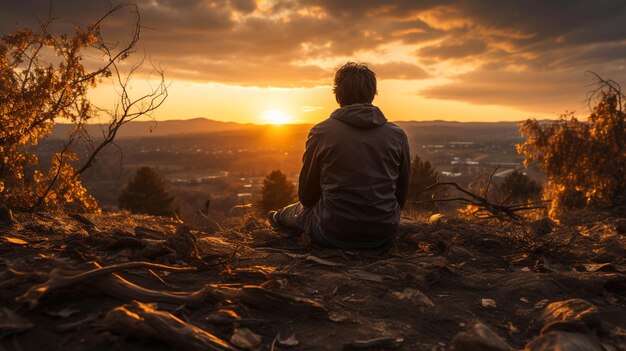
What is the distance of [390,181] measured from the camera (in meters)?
4.40

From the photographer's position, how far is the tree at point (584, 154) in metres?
10.4

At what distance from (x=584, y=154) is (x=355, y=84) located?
32.1 ft

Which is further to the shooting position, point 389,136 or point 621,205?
point 621,205

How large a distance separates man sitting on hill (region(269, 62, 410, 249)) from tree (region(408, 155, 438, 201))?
2469 centimetres

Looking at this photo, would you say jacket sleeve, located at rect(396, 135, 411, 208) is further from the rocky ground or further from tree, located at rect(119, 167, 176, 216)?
tree, located at rect(119, 167, 176, 216)

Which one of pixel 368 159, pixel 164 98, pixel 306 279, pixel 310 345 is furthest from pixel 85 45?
pixel 310 345

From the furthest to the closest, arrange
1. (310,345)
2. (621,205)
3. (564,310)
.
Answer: (621,205), (564,310), (310,345)

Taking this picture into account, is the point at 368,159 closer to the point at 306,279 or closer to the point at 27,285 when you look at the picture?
the point at 306,279

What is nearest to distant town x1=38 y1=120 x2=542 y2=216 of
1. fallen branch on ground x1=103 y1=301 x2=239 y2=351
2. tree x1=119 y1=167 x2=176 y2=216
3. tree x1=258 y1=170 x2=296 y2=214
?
tree x1=119 y1=167 x2=176 y2=216

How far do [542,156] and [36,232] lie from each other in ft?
41.8

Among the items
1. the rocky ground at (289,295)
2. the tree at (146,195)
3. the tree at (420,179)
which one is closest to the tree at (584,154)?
the rocky ground at (289,295)

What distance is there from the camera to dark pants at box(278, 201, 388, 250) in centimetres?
452

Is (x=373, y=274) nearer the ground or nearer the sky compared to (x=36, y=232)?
nearer the ground

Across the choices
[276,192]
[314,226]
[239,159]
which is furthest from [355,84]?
[239,159]
